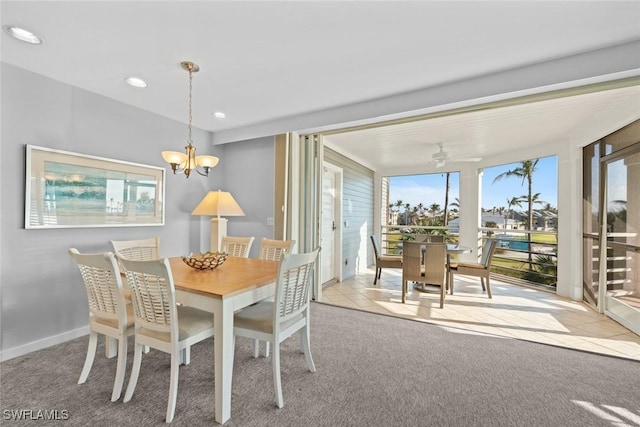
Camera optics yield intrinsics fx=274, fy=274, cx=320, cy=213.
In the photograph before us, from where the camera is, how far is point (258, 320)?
77.3 inches

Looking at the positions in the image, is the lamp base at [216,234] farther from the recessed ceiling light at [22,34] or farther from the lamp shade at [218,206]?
the recessed ceiling light at [22,34]

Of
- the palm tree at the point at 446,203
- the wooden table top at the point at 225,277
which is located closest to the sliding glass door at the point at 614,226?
the palm tree at the point at 446,203


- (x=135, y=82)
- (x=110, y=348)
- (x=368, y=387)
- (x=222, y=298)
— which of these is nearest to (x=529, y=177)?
(x=368, y=387)

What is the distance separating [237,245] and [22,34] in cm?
247

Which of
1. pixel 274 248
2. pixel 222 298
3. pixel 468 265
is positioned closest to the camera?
pixel 222 298

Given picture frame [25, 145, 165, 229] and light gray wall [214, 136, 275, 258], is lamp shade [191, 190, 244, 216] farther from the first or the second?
light gray wall [214, 136, 275, 258]

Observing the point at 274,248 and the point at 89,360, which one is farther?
the point at 274,248

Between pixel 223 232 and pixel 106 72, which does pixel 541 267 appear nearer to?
pixel 223 232

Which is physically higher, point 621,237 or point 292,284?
point 621,237

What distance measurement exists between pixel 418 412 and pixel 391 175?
5699mm

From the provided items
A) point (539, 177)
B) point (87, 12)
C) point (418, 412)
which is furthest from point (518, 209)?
point (87, 12)

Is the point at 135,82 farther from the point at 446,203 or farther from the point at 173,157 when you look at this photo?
the point at 446,203

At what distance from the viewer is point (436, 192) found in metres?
6.59

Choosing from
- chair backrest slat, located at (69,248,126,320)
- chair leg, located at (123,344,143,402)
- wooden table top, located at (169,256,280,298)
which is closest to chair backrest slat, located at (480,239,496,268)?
wooden table top, located at (169,256,280,298)
